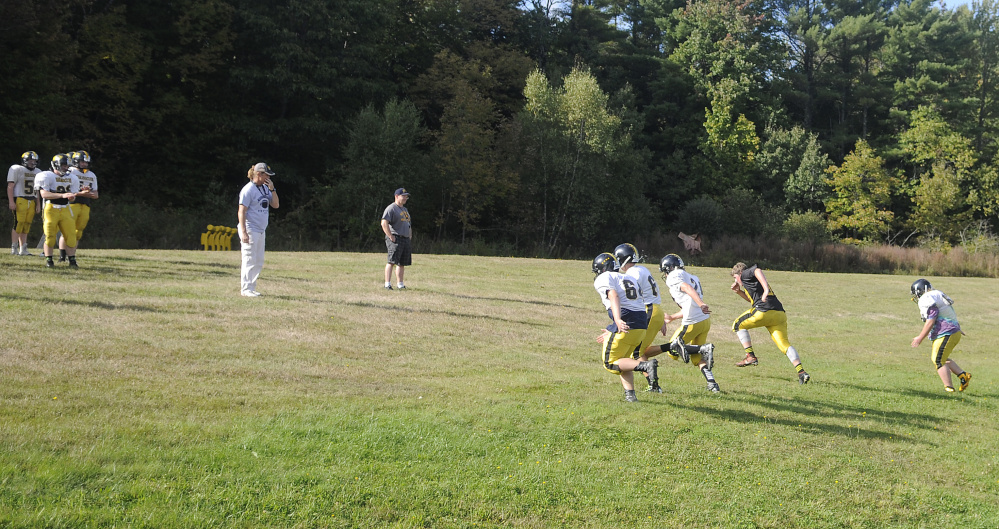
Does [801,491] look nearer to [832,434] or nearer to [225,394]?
[832,434]

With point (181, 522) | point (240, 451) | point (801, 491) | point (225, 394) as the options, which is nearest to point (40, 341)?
point (225, 394)

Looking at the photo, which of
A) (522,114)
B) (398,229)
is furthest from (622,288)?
(522,114)

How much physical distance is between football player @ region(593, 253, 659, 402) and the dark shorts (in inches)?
339

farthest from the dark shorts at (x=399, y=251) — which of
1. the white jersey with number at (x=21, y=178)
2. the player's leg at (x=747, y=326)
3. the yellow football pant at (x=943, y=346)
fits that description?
the yellow football pant at (x=943, y=346)

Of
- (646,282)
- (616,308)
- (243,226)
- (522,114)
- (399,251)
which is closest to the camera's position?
(616,308)

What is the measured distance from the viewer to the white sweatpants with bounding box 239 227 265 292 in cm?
1450

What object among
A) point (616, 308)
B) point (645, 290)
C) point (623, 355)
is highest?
point (645, 290)

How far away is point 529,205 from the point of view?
50375 mm

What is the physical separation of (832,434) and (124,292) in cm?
1210

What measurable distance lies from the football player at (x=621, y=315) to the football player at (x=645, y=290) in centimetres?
20

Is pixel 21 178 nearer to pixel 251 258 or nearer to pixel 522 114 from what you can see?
pixel 251 258

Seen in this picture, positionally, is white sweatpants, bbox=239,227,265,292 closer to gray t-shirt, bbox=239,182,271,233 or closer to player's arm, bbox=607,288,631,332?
gray t-shirt, bbox=239,182,271,233

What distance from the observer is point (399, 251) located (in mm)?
17859

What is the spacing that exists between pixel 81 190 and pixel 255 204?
5315 millimetres
